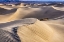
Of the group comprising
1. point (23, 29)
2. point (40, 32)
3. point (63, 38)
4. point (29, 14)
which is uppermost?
point (23, 29)

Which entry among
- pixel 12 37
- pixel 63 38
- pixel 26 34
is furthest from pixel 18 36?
pixel 63 38

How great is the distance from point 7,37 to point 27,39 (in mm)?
348

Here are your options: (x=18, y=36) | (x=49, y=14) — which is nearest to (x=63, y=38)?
(x=18, y=36)

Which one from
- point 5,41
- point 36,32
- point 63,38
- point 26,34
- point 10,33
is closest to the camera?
point 5,41

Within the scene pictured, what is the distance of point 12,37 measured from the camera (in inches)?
94.3

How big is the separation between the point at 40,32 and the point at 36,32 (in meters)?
0.16

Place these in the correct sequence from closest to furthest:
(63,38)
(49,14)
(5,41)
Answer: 1. (5,41)
2. (63,38)
3. (49,14)

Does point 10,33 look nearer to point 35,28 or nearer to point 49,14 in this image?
point 35,28

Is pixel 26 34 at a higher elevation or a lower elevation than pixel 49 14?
higher

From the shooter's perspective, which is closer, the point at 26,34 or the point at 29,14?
the point at 26,34

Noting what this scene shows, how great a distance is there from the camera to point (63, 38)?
361 centimetres

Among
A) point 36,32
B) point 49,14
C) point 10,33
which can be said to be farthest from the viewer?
point 49,14

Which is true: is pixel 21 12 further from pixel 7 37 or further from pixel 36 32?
pixel 7 37

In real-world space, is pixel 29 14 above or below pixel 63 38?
below
